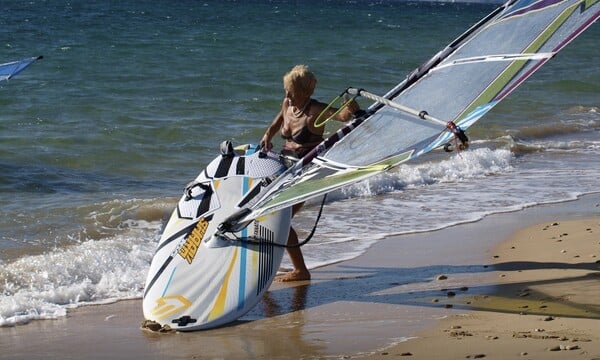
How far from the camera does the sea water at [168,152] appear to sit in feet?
28.3

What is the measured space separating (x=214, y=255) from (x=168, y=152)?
22.9 feet

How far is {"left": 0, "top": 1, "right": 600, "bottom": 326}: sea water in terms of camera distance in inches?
340

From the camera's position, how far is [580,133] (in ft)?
52.8

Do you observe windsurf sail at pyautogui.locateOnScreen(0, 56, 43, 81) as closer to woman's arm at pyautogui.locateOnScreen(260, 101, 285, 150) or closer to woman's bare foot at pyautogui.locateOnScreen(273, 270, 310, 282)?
woman's arm at pyautogui.locateOnScreen(260, 101, 285, 150)

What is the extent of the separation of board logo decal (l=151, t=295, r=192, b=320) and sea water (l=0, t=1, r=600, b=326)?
0.77 metres

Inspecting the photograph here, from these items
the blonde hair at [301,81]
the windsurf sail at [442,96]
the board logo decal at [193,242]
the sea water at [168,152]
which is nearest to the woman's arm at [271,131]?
the blonde hair at [301,81]

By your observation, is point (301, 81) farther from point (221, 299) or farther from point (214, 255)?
point (221, 299)

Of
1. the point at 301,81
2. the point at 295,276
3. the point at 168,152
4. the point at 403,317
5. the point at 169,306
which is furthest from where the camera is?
the point at 168,152

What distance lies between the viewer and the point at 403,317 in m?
6.55

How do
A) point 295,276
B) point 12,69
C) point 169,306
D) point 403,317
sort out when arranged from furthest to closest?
point 12,69, point 295,276, point 169,306, point 403,317

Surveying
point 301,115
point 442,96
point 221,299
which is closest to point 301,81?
point 301,115

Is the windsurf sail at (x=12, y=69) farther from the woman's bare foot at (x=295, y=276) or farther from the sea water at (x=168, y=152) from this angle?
the woman's bare foot at (x=295, y=276)

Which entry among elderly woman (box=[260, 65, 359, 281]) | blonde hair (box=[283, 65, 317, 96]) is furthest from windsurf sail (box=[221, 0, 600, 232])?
blonde hair (box=[283, 65, 317, 96])

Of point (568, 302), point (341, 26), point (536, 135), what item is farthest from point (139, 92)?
point (341, 26)
